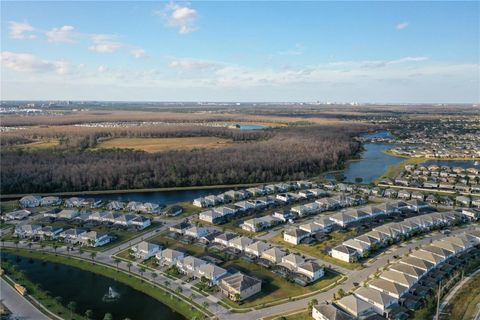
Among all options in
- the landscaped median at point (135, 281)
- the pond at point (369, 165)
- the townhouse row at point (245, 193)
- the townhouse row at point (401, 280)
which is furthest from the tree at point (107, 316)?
the pond at point (369, 165)

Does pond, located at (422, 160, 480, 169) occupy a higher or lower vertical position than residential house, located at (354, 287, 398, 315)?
higher

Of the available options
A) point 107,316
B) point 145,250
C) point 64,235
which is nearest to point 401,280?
point 107,316

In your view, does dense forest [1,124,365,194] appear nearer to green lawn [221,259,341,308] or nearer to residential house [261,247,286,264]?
residential house [261,247,286,264]

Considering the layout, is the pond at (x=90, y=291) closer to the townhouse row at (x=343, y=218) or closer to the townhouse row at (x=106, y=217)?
the townhouse row at (x=106, y=217)

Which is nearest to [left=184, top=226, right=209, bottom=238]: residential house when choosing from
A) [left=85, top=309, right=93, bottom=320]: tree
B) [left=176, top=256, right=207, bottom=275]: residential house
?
[left=176, top=256, right=207, bottom=275]: residential house

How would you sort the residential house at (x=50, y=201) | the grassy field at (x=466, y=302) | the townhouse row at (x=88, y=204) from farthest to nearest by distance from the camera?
the residential house at (x=50, y=201)
the townhouse row at (x=88, y=204)
the grassy field at (x=466, y=302)

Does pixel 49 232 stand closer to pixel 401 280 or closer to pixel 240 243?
pixel 240 243
